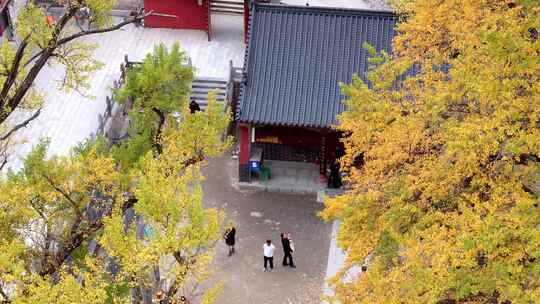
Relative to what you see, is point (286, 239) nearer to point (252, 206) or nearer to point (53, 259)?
point (252, 206)

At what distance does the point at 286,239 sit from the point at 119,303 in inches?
374

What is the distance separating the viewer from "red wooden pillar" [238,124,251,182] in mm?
27800

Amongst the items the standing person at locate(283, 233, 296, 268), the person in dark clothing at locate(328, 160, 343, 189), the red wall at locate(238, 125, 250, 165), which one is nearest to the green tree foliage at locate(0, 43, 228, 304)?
the standing person at locate(283, 233, 296, 268)

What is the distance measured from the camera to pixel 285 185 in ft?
94.3

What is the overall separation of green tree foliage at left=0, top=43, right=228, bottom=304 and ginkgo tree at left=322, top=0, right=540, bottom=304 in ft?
13.3

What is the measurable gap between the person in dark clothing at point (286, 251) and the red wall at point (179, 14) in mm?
14696

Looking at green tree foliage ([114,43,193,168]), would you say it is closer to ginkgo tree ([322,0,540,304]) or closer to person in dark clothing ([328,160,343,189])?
ginkgo tree ([322,0,540,304])

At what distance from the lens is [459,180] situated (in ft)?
53.8

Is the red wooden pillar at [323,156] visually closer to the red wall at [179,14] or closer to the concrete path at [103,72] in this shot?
the concrete path at [103,72]

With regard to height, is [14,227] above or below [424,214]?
below

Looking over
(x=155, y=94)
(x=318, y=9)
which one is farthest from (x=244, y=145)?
(x=318, y=9)

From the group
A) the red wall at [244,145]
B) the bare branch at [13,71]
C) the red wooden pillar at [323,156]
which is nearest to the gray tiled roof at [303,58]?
the red wall at [244,145]

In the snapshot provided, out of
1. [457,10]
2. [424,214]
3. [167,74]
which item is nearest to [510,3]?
[457,10]

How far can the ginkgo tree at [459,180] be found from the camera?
1423 centimetres
